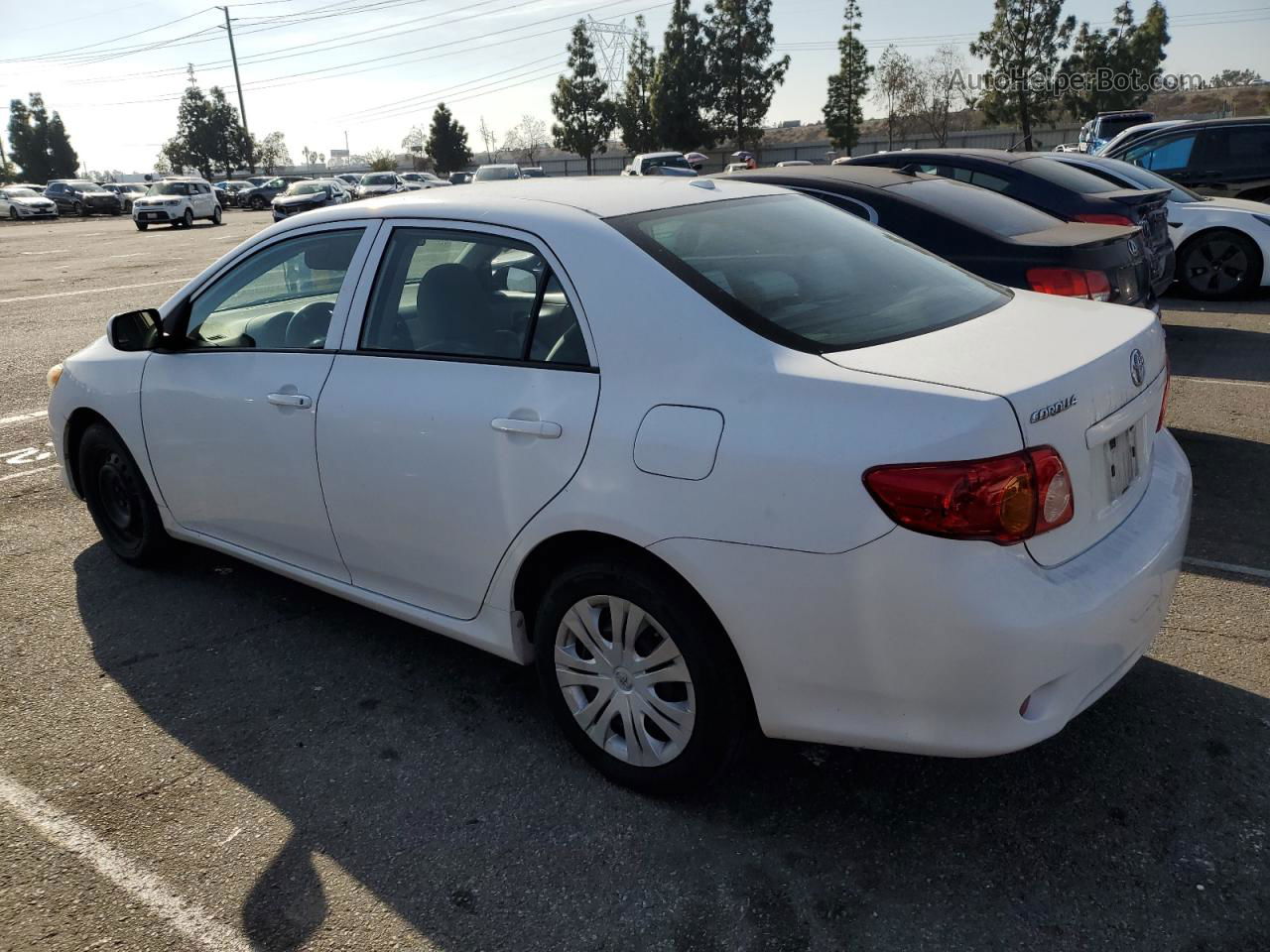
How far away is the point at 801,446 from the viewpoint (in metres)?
2.40

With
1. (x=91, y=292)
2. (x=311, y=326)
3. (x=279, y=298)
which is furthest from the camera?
(x=91, y=292)

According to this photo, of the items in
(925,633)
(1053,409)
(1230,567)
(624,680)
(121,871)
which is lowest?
(1230,567)

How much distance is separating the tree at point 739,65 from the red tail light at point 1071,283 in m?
73.7

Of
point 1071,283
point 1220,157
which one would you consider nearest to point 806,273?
point 1071,283

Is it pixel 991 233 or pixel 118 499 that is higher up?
pixel 991 233

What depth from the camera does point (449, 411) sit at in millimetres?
3088

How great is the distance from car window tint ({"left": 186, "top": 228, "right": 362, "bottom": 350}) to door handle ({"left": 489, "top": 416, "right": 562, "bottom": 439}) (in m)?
0.99

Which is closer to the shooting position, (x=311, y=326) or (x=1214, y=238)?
(x=311, y=326)

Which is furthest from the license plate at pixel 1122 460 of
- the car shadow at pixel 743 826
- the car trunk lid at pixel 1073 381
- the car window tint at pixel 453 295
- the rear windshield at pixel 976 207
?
the rear windshield at pixel 976 207

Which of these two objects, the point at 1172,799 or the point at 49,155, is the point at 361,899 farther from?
the point at 49,155

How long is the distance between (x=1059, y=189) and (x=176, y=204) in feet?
116

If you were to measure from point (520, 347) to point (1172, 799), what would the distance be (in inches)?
87.8

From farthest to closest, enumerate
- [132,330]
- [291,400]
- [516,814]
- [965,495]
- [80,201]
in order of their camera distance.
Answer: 1. [80,201]
2. [132,330]
3. [291,400]
4. [516,814]
5. [965,495]

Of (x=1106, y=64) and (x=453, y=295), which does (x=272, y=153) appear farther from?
(x=453, y=295)
